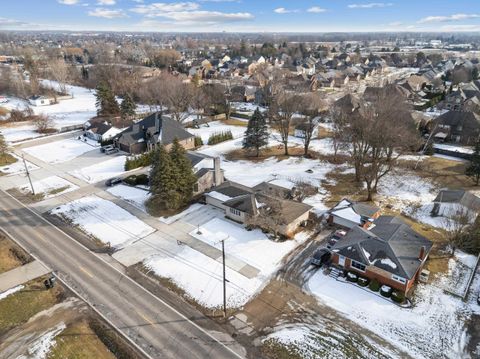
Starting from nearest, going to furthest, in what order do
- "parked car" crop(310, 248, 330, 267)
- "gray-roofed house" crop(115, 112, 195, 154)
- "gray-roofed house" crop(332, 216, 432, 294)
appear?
"gray-roofed house" crop(332, 216, 432, 294) → "parked car" crop(310, 248, 330, 267) → "gray-roofed house" crop(115, 112, 195, 154)

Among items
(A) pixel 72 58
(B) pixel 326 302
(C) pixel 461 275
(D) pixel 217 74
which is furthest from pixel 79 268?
(A) pixel 72 58

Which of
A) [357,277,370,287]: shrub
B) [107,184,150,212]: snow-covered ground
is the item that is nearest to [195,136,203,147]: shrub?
[107,184,150,212]: snow-covered ground

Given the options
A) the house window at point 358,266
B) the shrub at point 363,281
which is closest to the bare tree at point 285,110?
the house window at point 358,266

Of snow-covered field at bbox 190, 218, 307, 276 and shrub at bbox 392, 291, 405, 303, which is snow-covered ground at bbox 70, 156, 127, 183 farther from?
shrub at bbox 392, 291, 405, 303

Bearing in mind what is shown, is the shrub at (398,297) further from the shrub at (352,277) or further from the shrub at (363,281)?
the shrub at (352,277)

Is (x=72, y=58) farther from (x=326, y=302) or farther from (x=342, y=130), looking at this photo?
(x=326, y=302)

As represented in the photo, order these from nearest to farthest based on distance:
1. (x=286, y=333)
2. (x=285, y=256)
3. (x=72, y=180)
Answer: (x=286, y=333), (x=285, y=256), (x=72, y=180)

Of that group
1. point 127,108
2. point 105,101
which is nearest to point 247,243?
point 127,108
